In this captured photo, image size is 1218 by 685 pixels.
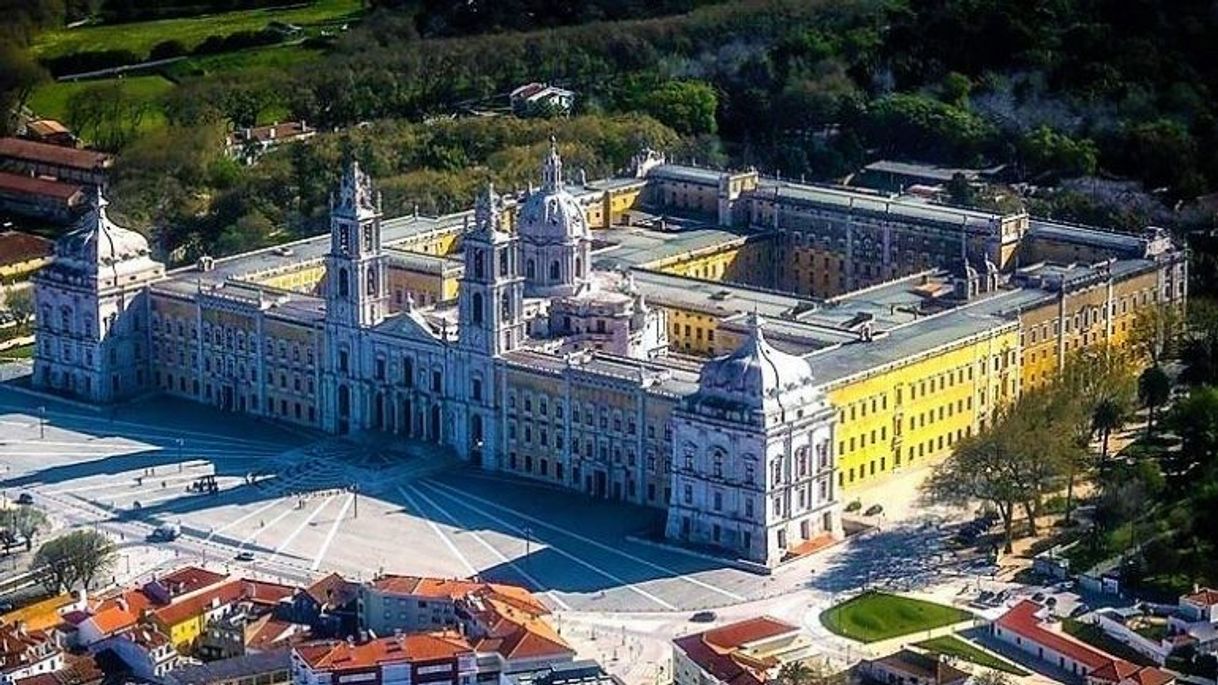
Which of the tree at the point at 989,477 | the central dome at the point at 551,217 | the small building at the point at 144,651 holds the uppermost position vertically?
the central dome at the point at 551,217

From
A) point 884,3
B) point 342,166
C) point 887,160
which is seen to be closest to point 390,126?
point 342,166

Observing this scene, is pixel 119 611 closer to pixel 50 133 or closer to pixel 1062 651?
pixel 1062 651

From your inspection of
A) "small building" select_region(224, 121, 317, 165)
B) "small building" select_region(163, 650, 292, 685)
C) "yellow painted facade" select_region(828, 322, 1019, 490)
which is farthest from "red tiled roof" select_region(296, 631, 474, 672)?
"small building" select_region(224, 121, 317, 165)

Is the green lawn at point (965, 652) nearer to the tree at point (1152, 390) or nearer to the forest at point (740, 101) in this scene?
the tree at point (1152, 390)

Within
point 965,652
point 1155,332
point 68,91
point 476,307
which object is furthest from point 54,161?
point 965,652

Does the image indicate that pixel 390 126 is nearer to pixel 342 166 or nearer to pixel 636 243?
pixel 342 166

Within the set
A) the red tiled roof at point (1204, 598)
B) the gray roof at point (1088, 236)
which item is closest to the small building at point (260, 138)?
the gray roof at point (1088, 236)

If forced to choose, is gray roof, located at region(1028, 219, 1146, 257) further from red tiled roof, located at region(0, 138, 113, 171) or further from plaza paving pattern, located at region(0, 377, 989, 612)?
red tiled roof, located at region(0, 138, 113, 171)
